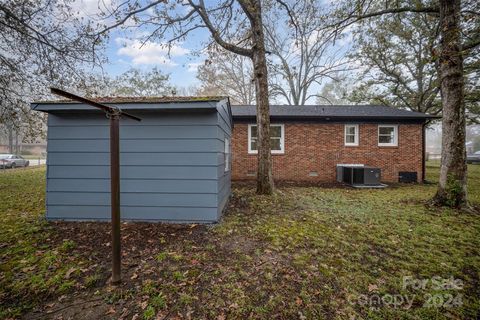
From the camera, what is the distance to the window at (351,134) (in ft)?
35.9

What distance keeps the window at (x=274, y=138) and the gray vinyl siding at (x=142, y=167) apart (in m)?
6.25

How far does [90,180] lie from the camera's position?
479cm

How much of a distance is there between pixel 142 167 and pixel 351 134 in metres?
10.3

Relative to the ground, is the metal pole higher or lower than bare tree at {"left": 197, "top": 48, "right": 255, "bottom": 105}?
lower

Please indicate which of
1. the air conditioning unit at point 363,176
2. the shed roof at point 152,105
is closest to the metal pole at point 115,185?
the shed roof at point 152,105

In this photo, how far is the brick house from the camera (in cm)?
1079

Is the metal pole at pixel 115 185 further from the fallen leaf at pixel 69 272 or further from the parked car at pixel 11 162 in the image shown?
the parked car at pixel 11 162

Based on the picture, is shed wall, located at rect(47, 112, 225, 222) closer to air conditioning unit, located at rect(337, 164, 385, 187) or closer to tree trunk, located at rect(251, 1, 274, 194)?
tree trunk, located at rect(251, 1, 274, 194)

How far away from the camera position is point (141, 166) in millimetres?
4742

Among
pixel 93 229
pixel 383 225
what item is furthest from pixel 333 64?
pixel 93 229

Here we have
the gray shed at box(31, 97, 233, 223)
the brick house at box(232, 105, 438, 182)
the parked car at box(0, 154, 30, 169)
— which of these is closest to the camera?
the gray shed at box(31, 97, 233, 223)

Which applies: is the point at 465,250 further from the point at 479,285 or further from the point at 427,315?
the point at 427,315

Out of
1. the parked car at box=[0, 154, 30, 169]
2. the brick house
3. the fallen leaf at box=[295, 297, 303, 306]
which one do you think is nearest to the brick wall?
the brick house

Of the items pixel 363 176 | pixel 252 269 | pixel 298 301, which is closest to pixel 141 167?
pixel 252 269
